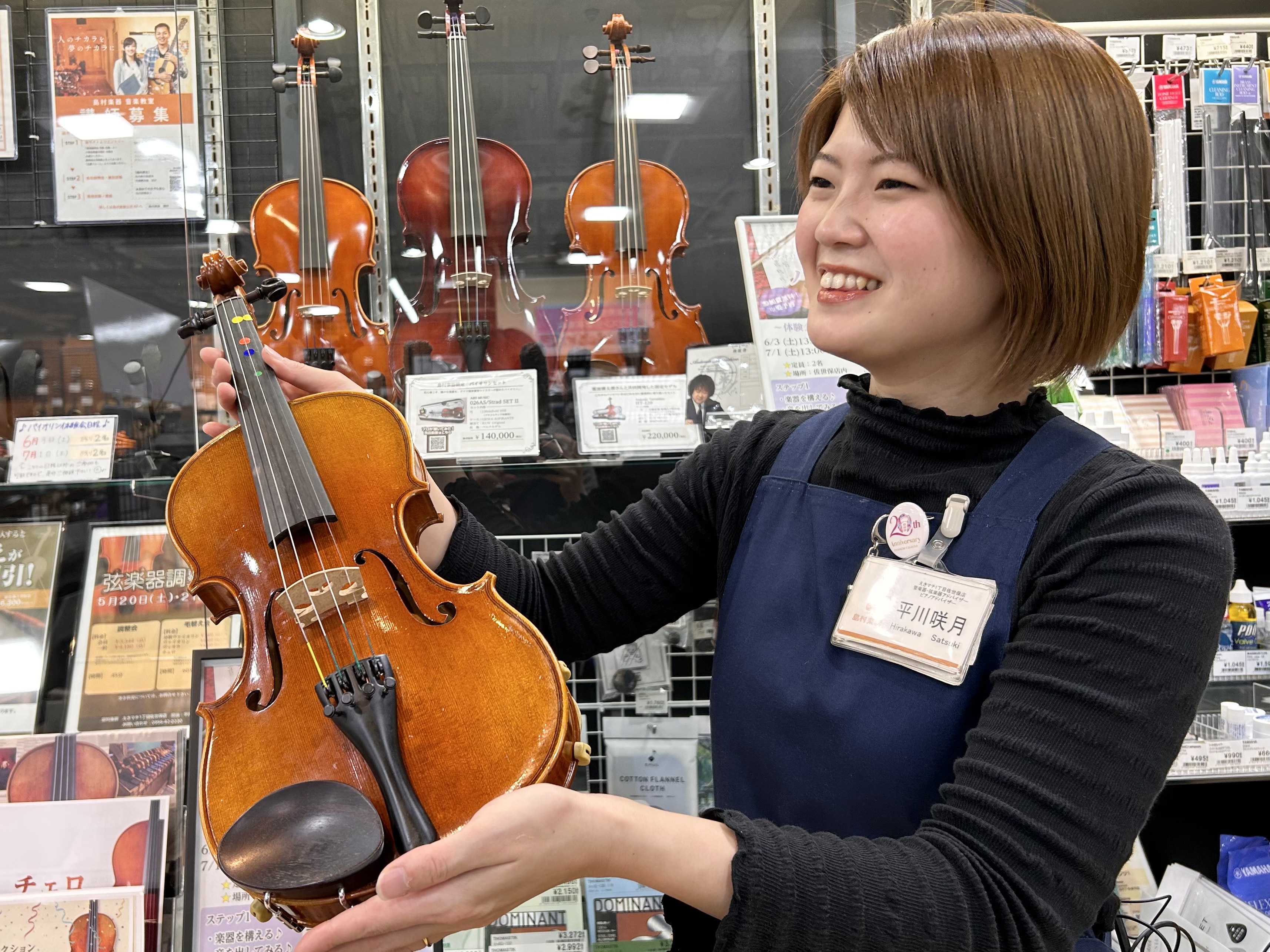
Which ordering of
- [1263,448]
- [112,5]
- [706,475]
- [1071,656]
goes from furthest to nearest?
1. [1263,448]
2. [112,5]
3. [706,475]
4. [1071,656]

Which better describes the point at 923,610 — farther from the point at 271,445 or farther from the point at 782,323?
the point at 782,323

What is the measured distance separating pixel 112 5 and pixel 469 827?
5.01ft

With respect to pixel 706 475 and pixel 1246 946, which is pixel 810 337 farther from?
pixel 1246 946

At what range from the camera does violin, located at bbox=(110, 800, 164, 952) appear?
129 cm

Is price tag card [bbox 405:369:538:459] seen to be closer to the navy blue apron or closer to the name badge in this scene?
the navy blue apron

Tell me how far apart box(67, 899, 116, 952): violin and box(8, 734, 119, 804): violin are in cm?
15

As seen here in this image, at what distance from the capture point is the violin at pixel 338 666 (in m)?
0.68

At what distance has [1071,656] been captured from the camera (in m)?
0.72

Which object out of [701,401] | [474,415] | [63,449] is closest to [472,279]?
[474,415]

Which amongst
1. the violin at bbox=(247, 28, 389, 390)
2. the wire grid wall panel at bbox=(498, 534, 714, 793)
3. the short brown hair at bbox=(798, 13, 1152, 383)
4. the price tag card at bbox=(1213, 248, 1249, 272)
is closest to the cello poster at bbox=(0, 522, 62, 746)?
the violin at bbox=(247, 28, 389, 390)

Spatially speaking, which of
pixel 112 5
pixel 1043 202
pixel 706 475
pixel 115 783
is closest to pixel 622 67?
pixel 112 5

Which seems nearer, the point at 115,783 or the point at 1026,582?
the point at 1026,582

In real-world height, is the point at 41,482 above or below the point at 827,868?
above

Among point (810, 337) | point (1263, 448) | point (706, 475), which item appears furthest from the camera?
point (1263, 448)
